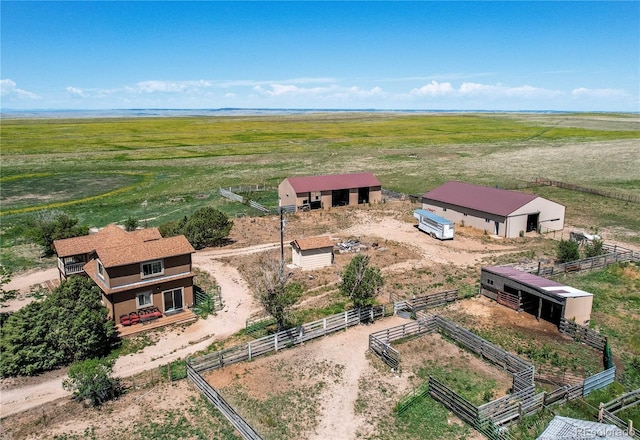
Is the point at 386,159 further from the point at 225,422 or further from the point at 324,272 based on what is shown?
the point at 225,422

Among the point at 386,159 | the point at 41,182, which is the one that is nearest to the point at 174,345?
the point at 41,182

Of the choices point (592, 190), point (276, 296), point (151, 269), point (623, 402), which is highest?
point (151, 269)

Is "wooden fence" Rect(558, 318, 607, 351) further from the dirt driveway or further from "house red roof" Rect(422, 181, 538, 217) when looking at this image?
"house red roof" Rect(422, 181, 538, 217)

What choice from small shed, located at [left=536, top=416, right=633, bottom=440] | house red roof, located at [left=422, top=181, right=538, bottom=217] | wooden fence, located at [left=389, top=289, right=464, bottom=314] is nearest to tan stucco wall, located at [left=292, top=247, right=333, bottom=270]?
wooden fence, located at [left=389, top=289, right=464, bottom=314]

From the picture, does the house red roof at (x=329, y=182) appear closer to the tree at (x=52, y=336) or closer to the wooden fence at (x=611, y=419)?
the tree at (x=52, y=336)

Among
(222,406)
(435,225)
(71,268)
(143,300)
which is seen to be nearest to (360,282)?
(222,406)

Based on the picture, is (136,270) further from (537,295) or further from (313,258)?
(537,295)
